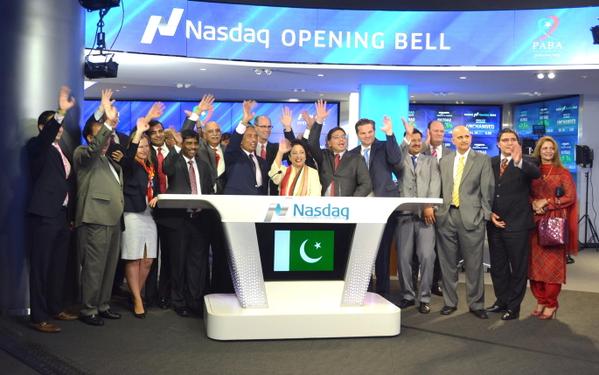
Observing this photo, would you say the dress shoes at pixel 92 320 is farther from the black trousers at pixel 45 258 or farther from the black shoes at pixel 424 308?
the black shoes at pixel 424 308

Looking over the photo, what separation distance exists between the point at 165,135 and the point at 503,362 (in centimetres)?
391

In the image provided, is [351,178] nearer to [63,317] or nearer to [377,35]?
[63,317]

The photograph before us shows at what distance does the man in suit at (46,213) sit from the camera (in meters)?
4.78

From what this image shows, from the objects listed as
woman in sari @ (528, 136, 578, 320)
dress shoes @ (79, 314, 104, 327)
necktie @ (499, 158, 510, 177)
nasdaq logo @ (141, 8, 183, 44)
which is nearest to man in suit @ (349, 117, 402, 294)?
necktie @ (499, 158, 510, 177)

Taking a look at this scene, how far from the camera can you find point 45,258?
484 centimetres

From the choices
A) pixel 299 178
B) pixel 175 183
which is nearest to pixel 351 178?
pixel 299 178

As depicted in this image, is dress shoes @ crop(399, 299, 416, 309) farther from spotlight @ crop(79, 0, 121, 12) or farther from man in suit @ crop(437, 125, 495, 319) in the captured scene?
spotlight @ crop(79, 0, 121, 12)

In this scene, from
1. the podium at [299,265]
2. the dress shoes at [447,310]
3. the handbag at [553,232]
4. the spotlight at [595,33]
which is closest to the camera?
the podium at [299,265]

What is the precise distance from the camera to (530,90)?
10.8 m

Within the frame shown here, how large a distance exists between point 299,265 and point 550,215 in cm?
223

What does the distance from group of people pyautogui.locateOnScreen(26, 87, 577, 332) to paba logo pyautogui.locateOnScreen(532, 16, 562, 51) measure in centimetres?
312

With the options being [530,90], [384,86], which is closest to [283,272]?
[384,86]

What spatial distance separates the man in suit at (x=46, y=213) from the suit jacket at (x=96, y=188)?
0.12 m

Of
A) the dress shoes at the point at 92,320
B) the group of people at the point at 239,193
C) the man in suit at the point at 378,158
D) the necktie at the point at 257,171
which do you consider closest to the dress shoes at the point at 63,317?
the group of people at the point at 239,193
